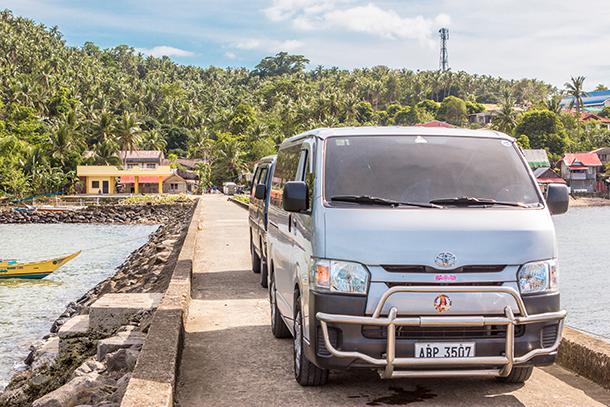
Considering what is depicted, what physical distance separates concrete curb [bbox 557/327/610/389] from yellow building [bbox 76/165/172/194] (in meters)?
70.9

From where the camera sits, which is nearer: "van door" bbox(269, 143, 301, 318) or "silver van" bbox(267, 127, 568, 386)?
"silver van" bbox(267, 127, 568, 386)

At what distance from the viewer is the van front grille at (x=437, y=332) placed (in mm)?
4387

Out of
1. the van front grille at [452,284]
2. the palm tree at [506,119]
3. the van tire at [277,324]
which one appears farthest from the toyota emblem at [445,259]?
the palm tree at [506,119]

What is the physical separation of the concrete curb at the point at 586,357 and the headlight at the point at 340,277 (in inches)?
96.7

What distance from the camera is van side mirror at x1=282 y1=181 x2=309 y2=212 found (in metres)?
4.92

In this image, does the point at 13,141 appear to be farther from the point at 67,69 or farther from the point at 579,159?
the point at 579,159

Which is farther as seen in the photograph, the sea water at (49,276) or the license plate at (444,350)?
the sea water at (49,276)

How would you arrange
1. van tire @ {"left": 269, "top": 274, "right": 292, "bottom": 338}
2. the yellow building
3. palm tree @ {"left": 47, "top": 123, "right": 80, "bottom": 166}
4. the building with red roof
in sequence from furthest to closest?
the building with red roof < palm tree @ {"left": 47, "top": 123, "right": 80, "bottom": 166} < the yellow building < van tire @ {"left": 269, "top": 274, "right": 292, "bottom": 338}

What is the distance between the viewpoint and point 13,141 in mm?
68875

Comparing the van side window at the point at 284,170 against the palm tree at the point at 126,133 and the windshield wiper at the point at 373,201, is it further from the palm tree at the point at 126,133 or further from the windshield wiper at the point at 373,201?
Result: the palm tree at the point at 126,133

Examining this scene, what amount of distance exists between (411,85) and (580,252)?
132 metres

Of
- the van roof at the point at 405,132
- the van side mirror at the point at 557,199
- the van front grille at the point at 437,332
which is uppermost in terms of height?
the van roof at the point at 405,132

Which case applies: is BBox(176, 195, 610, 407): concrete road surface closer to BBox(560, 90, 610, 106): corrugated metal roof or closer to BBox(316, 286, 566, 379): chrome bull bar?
BBox(316, 286, 566, 379): chrome bull bar

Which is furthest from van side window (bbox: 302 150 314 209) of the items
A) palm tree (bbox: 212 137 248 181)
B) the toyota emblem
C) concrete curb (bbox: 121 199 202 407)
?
palm tree (bbox: 212 137 248 181)
